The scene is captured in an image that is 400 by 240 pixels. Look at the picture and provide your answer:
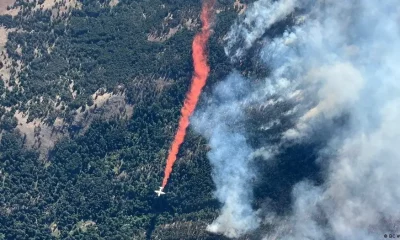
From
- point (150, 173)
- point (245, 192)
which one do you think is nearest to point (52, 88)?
point (150, 173)

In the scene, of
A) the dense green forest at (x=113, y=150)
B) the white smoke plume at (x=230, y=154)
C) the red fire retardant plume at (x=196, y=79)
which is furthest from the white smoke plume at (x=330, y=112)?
the dense green forest at (x=113, y=150)

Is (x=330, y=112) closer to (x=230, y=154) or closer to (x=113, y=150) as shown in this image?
(x=230, y=154)

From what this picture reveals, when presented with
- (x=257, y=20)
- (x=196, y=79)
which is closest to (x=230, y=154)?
(x=196, y=79)

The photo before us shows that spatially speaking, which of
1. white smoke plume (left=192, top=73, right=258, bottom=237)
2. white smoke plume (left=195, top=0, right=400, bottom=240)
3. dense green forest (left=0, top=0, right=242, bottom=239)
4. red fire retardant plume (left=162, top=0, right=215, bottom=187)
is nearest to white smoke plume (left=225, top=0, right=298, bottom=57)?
white smoke plume (left=195, top=0, right=400, bottom=240)

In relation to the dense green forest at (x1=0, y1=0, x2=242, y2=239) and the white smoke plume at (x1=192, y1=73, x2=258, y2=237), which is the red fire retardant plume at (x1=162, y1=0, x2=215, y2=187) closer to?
the dense green forest at (x1=0, y1=0, x2=242, y2=239)

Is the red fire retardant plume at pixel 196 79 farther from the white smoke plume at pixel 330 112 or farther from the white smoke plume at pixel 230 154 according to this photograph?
the white smoke plume at pixel 330 112

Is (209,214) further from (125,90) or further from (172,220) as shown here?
(125,90)
